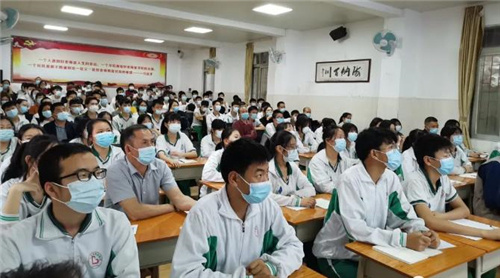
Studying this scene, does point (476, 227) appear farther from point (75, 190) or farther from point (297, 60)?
point (297, 60)

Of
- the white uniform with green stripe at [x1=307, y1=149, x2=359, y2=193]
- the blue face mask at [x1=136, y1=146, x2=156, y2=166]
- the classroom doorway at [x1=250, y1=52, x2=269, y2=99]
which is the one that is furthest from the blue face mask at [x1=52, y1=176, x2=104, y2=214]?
the classroom doorway at [x1=250, y1=52, x2=269, y2=99]

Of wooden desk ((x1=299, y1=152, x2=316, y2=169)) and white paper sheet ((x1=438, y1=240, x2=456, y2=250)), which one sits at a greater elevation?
white paper sheet ((x1=438, y1=240, x2=456, y2=250))

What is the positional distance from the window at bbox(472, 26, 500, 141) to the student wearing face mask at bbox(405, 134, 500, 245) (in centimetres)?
466

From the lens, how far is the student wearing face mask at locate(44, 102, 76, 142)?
5328 millimetres

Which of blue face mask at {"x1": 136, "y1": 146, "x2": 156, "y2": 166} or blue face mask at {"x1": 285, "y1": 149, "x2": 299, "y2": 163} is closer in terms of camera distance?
blue face mask at {"x1": 136, "y1": 146, "x2": 156, "y2": 166}

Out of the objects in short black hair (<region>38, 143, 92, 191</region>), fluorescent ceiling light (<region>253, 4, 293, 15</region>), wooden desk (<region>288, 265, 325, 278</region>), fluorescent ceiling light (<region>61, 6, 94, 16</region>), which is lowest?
wooden desk (<region>288, 265, 325, 278</region>)

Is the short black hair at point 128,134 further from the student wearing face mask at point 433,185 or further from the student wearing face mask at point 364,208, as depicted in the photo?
the student wearing face mask at point 433,185

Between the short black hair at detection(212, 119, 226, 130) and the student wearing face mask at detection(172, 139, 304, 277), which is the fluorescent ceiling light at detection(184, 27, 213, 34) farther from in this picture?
the student wearing face mask at detection(172, 139, 304, 277)

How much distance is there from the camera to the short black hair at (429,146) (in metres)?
2.70

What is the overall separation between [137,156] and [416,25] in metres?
6.53

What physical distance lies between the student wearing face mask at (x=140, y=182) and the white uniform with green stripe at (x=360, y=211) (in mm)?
949

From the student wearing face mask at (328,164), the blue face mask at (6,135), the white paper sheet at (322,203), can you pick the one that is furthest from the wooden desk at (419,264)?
the blue face mask at (6,135)

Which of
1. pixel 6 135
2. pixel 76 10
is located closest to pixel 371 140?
pixel 6 135

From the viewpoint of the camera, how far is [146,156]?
2793 millimetres
